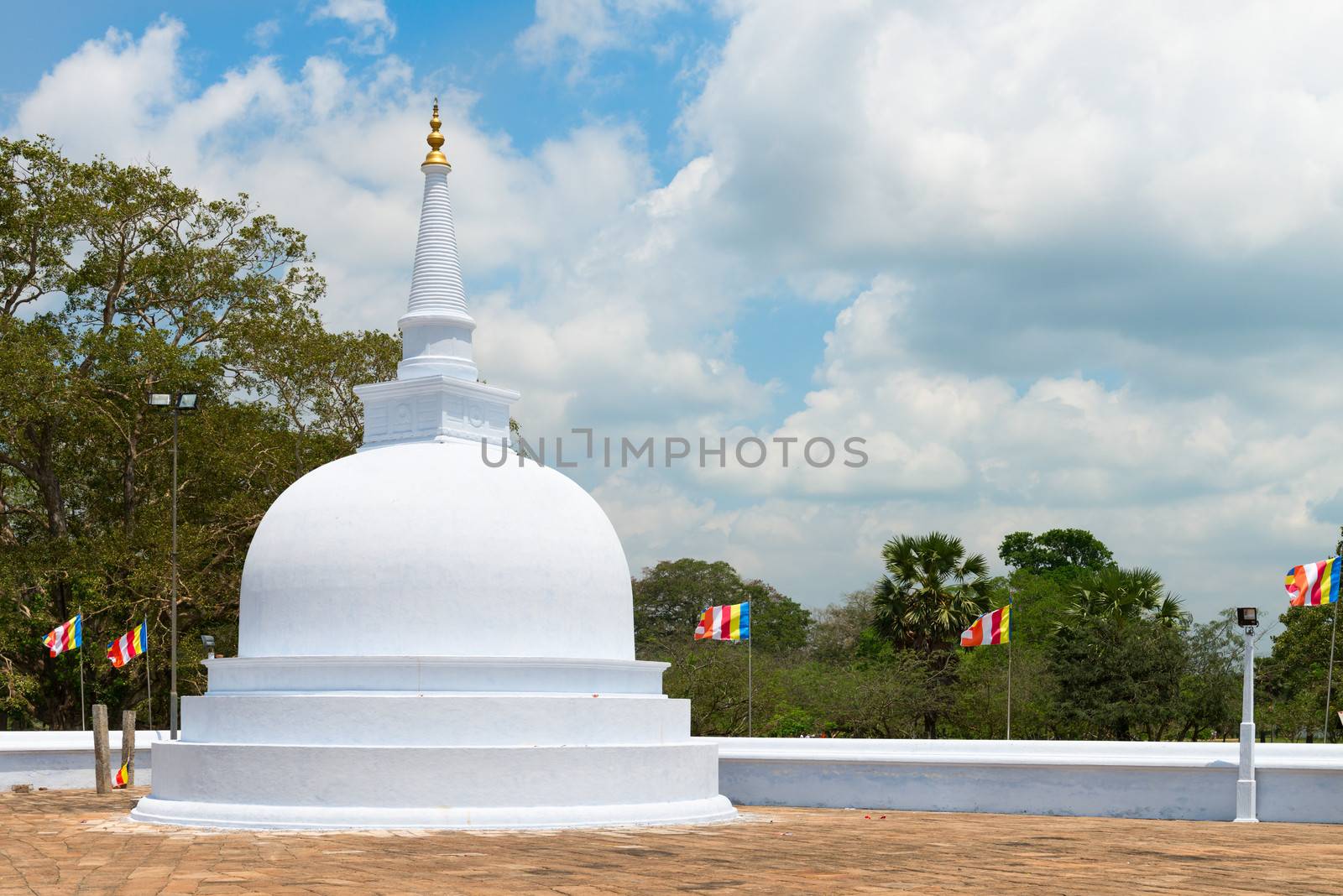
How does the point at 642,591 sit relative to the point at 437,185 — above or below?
below

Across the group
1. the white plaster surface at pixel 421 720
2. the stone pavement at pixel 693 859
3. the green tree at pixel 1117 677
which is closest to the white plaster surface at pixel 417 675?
the white plaster surface at pixel 421 720

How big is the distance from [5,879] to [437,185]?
46.2 ft

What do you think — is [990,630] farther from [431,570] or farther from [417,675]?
[417,675]

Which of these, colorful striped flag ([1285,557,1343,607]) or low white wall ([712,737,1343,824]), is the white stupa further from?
colorful striped flag ([1285,557,1343,607])

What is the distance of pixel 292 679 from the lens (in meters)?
19.0

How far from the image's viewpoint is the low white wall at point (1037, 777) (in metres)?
20.1

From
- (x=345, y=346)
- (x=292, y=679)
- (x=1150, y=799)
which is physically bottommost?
(x=1150, y=799)

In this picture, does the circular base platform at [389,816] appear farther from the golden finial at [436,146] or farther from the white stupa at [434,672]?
the golden finial at [436,146]

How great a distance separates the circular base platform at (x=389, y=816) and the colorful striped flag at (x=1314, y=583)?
1074 centimetres

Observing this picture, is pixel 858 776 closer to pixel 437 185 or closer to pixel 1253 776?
pixel 1253 776

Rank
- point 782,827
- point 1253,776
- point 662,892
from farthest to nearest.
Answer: point 1253,776, point 782,827, point 662,892

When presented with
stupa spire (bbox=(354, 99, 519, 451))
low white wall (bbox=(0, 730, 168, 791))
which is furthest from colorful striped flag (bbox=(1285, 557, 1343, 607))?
low white wall (bbox=(0, 730, 168, 791))

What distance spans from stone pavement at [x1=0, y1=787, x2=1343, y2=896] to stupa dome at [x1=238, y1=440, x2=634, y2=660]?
10.3 ft

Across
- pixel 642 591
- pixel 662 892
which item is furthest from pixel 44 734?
pixel 642 591
